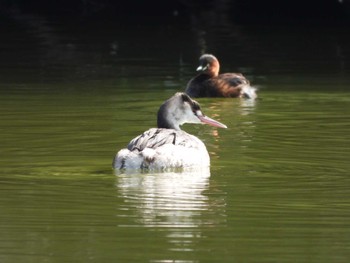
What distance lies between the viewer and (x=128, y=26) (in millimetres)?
32188

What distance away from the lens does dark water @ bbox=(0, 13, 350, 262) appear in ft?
32.1

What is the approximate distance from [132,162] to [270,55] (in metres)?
13.1

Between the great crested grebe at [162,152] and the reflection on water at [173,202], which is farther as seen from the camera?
the great crested grebe at [162,152]

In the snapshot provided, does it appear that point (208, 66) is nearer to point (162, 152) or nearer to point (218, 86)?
point (218, 86)

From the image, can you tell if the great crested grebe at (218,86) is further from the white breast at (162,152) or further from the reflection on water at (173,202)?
the reflection on water at (173,202)

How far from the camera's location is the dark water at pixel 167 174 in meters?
9.79

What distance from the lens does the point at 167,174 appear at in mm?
12883

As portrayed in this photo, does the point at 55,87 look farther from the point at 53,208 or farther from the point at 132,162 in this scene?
the point at 53,208

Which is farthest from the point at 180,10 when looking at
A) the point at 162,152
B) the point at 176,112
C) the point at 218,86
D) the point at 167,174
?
the point at 167,174

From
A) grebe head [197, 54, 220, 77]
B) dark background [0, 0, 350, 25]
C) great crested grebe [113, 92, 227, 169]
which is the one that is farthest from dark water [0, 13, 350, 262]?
dark background [0, 0, 350, 25]

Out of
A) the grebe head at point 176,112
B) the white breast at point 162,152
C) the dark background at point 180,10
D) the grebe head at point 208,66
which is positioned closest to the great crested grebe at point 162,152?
the white breast at point 162,152

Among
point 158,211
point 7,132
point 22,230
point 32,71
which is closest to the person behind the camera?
point 22,230

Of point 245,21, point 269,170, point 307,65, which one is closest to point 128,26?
point 245,21

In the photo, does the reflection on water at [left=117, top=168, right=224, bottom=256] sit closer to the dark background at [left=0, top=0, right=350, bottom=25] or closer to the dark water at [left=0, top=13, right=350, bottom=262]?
the dark water at [left=0, top=13, right=350, bottom=262]
